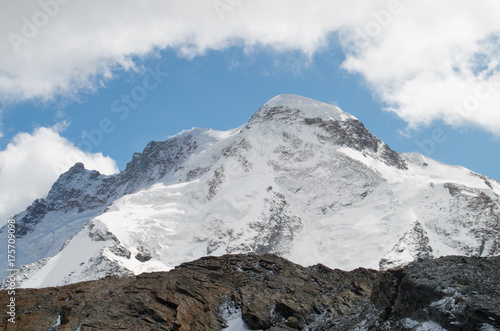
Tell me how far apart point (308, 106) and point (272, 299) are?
151m

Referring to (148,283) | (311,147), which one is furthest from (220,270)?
(311,147)

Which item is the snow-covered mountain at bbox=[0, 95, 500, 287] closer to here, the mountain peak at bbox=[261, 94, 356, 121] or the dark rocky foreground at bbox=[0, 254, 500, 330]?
the mountain peak at bbox=[261, 94, 356, 121]

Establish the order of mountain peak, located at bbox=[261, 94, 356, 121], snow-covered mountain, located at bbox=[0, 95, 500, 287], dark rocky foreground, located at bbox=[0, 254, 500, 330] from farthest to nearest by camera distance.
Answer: mountain peak, located at bbox=[261, 94, 356, 121]
snow-covered mountain, located at bbox=[0, 95, 500, 287]
dark rocky foreground, located at bbox=[0, 254, 500, 330]

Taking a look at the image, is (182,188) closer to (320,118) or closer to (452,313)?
(320,118)

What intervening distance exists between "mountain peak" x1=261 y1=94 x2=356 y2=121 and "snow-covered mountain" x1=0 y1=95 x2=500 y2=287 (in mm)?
3372

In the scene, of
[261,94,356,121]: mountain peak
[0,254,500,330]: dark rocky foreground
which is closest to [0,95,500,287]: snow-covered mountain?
[261,94,356,121]: mountain peak

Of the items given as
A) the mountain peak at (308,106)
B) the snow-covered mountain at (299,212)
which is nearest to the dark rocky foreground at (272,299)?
the snow-covered mountain at (299,212)

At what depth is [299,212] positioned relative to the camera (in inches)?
5133

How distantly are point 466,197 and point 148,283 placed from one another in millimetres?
112300

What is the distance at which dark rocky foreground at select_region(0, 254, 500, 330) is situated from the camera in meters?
20.4

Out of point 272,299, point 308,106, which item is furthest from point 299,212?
point 272,299

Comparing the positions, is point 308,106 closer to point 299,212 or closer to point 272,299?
point 299,212

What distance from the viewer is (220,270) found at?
3431 cm

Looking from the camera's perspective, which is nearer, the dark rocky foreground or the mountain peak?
the dark rocky foreground
